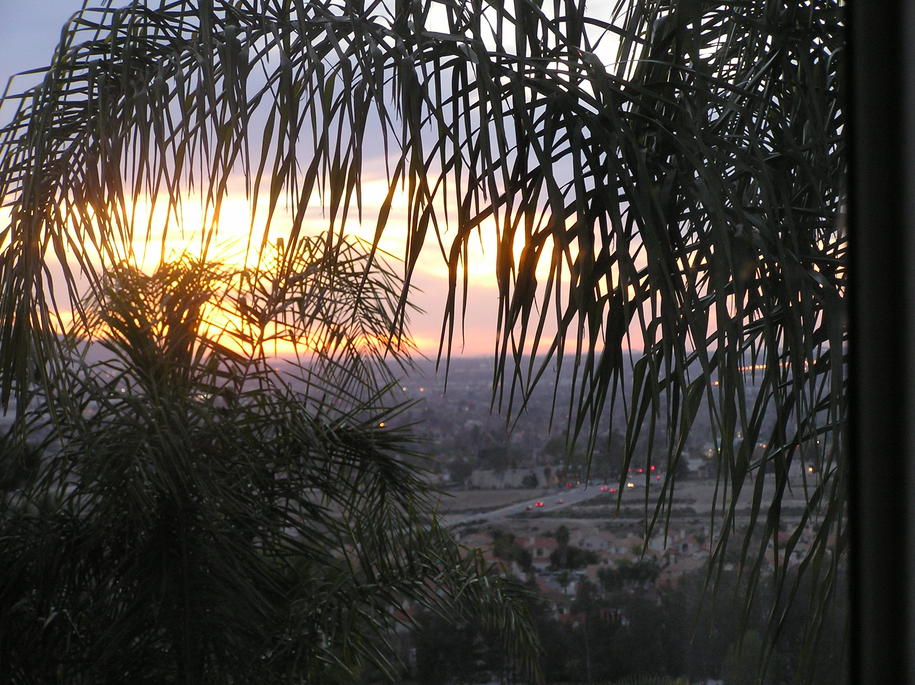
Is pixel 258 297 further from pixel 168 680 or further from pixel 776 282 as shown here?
pixel 776 282

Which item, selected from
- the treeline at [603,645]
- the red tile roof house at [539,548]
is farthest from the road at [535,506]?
the treeline at [603,645]

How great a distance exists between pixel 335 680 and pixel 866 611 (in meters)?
1.69

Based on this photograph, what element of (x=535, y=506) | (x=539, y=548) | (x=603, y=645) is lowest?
(x=603, y=645)

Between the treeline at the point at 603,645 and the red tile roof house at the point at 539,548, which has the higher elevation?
the red tile roof house at the point at 539,548

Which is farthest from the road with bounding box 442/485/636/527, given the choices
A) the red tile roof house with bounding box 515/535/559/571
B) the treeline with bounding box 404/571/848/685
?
the treeline with bounding box 404/571/848/685

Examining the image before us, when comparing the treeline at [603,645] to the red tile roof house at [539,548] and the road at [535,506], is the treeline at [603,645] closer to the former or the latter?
the red tile roof house at [539,548]

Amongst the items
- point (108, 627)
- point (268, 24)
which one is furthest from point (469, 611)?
point (268, 24)

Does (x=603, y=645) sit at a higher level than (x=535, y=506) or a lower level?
lower

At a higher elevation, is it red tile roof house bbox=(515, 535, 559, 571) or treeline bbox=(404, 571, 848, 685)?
red tile roof house bbox=(515, 535, 559, 571)

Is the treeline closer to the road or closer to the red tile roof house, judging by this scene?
the red tile roof house

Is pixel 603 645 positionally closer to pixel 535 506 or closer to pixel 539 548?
pixel 539 548

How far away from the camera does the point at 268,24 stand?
2.48ft

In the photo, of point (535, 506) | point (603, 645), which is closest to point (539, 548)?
point (535, 506)

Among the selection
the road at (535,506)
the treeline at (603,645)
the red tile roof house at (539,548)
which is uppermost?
the road at (535,506)
